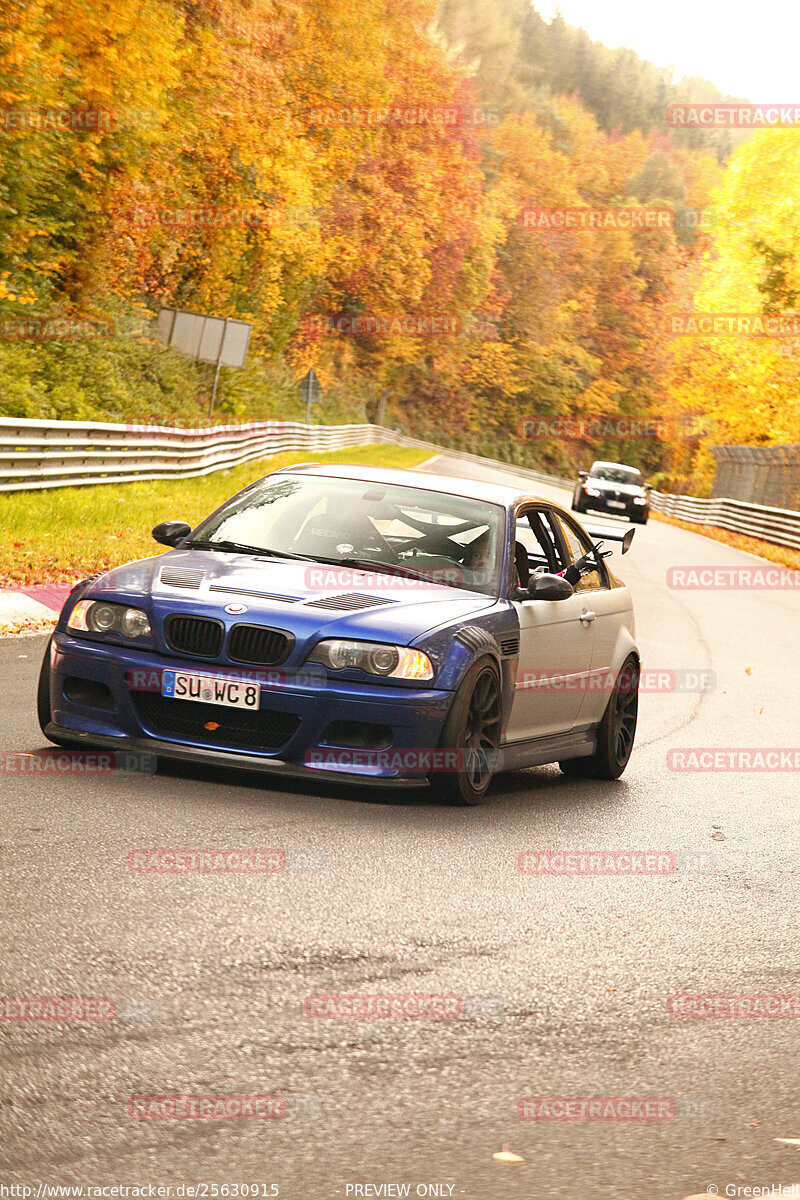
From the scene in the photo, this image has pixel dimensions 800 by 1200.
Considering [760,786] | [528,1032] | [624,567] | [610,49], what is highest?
[610,49]

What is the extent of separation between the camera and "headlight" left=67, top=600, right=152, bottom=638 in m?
7.61

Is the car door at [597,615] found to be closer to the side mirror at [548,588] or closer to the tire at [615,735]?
the tire at [615,735]

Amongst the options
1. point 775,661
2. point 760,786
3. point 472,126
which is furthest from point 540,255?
point 760,786

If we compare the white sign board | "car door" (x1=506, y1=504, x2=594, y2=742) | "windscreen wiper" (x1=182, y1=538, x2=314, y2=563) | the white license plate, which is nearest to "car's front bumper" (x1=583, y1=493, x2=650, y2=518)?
the white sign board

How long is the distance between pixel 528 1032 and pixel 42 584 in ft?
37.4

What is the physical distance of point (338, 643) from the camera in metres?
7.41

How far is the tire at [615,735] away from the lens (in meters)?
9.59

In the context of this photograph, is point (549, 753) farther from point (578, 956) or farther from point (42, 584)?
point (42, 584)

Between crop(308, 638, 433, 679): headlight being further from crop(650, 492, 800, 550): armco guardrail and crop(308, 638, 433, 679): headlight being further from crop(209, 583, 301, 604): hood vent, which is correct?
crop(650, 492, 800, 550): armco guardrail

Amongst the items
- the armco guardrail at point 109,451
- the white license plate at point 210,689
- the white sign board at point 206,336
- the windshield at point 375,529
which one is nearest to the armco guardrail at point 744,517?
the armco guardrail at point 109,451

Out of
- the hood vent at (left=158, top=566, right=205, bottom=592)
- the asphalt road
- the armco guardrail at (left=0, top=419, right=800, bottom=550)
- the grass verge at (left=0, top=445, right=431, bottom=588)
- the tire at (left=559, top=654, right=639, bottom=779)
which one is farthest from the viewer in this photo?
the armco guardrail at (left=0, top=419, right=800, bottom=550)

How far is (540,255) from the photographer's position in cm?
9869

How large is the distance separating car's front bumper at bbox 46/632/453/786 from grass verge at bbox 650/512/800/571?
2880 centimetres

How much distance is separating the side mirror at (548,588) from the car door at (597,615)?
80 centimetres
